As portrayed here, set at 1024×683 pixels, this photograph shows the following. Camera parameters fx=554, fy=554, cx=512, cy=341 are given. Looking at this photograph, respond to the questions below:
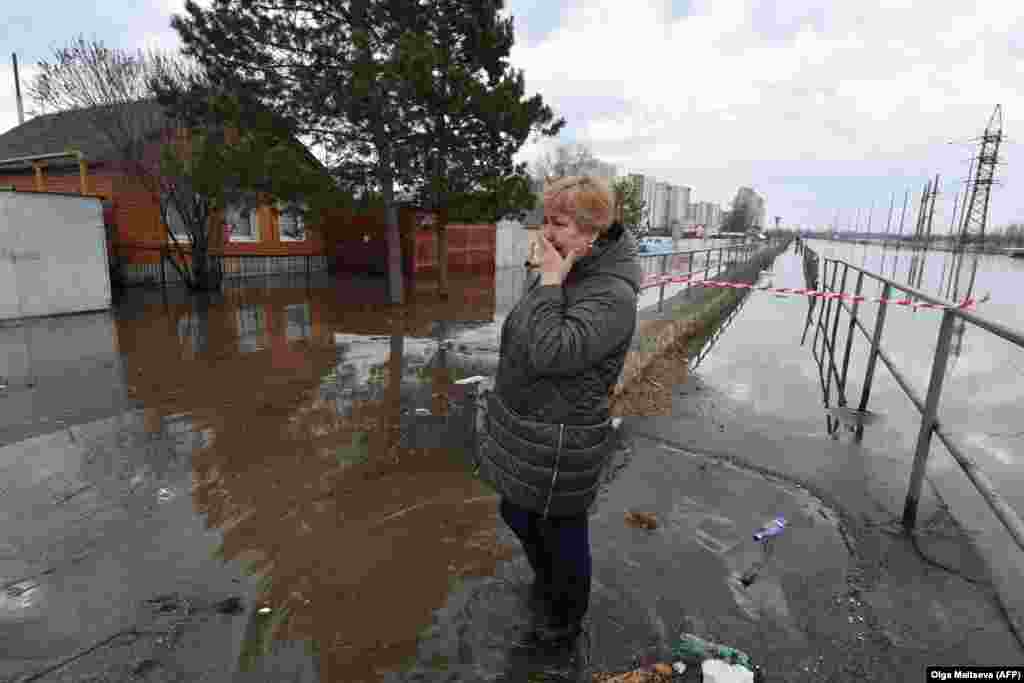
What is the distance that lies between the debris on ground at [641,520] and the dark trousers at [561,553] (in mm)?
976

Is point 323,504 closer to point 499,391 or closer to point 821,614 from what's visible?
point 499,391

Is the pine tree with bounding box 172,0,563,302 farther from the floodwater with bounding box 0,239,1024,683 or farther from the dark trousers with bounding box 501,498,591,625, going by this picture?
the dark trousers with bounding box 501,498,591,625

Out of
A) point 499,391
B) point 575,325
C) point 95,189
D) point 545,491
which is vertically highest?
point 95,189

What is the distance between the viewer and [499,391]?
1.92 metres

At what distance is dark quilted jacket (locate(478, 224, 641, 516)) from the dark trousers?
127 mm

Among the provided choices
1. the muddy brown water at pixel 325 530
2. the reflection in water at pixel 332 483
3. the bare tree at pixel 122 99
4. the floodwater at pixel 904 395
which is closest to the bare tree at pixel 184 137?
the bare tree at pixel 122 99

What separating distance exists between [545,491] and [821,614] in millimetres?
1477

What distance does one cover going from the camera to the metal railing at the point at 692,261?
984 cm

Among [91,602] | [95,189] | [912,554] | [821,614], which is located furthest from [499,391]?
[95,189]

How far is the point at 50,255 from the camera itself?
909cm

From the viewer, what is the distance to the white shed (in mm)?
8578

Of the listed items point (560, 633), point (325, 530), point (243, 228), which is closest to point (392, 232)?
point (243, 228)

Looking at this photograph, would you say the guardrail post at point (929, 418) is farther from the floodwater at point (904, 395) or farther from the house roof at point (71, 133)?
the house roof at point (71, 133)

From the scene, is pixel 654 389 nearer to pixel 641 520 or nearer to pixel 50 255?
pixel 641 520
